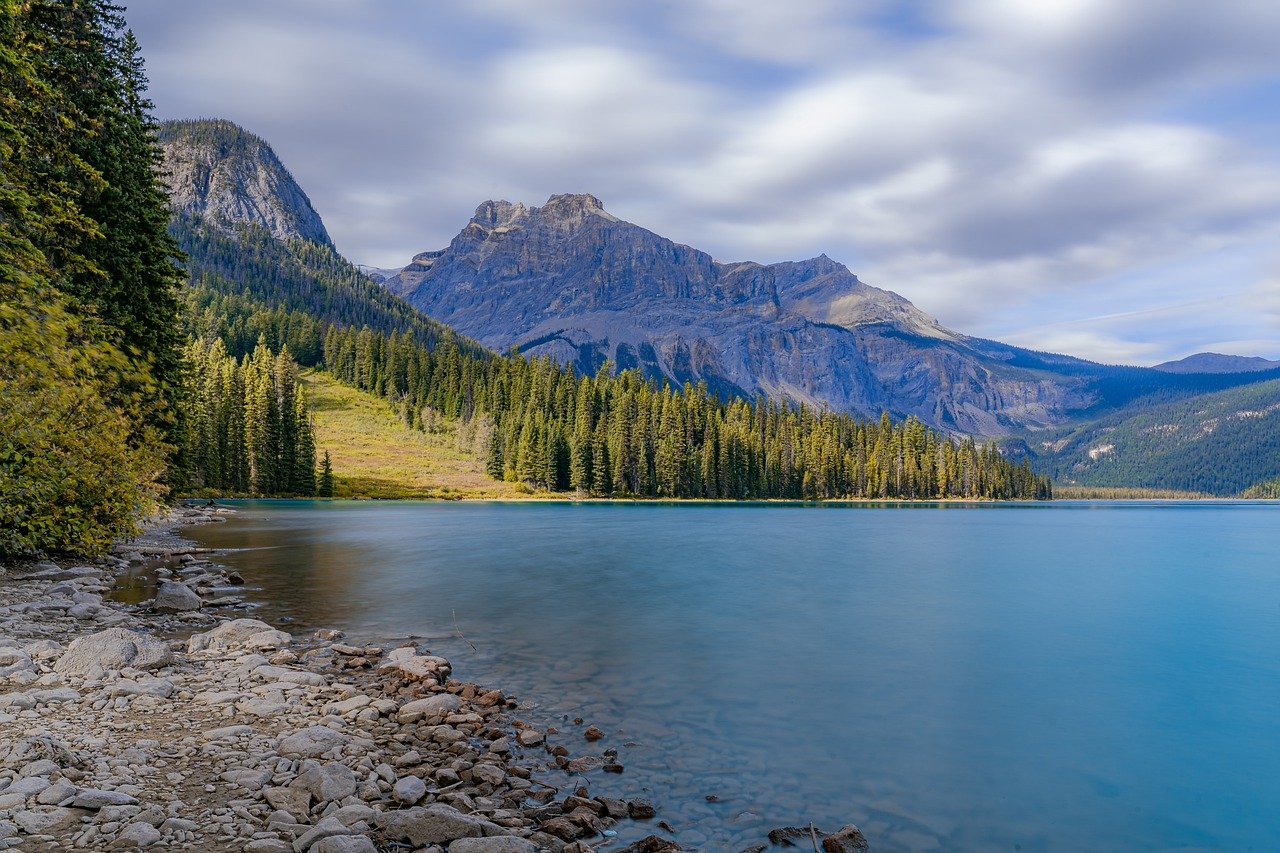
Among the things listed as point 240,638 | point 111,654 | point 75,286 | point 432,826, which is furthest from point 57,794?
point 75,286

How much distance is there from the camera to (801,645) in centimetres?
2175

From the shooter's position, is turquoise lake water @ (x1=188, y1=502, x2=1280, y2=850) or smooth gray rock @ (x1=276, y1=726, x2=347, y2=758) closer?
smooth gray rock @ (x1=276, y1=726, x2=347, y2=758)

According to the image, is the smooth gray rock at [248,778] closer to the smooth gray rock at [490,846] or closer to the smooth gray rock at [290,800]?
the smooth gray rock at [290,800]

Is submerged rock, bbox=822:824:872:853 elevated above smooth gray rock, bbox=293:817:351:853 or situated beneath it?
situated beneath

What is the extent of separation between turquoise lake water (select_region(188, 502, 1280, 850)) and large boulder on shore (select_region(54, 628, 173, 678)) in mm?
6126

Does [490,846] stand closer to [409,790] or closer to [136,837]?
[409,790]

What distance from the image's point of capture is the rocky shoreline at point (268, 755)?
7598mm

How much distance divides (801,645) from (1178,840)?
11.6 metres

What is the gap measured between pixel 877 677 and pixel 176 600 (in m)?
20.1

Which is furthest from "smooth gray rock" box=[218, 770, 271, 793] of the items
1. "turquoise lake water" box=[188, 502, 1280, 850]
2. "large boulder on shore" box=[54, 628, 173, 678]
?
"large boulder on shore" box=[54, 628, 173, 678]

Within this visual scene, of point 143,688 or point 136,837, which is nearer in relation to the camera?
point 136,837

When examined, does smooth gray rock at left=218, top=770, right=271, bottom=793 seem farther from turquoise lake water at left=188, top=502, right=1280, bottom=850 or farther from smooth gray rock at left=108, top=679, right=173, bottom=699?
turquoise lake water at left=188, top=502, right=1280, bottom=850

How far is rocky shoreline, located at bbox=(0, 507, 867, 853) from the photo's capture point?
7598mm

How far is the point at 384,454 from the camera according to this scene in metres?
147
